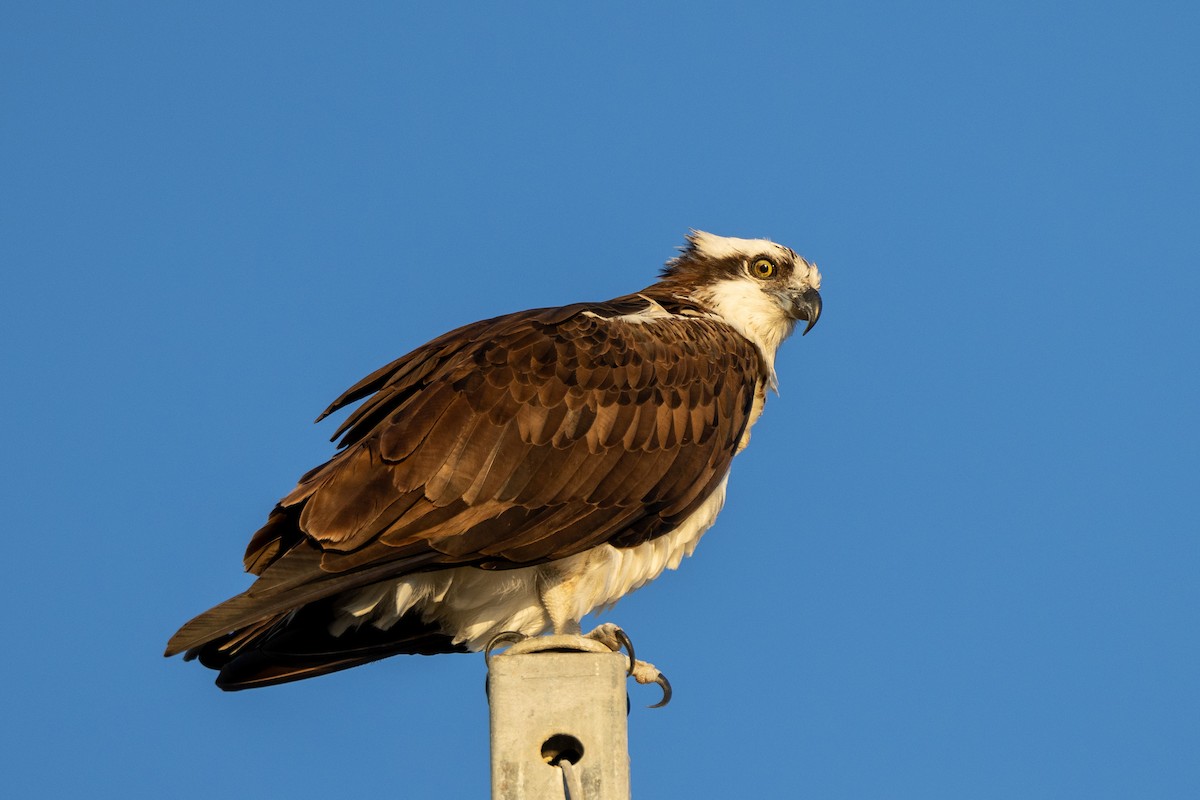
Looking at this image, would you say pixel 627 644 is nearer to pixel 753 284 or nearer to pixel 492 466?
pixel 492 466

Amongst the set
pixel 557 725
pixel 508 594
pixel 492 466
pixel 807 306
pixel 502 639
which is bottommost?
pixel 557 725

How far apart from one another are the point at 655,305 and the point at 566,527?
1.66 meters

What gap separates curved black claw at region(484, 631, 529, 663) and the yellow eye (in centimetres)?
265

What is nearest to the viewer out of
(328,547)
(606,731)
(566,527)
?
(606,731)

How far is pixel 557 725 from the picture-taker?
219 inches

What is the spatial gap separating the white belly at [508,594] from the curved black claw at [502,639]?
121mm

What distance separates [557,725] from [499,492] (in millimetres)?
1484

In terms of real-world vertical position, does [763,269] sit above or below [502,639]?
above

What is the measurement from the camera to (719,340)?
7.91 meters

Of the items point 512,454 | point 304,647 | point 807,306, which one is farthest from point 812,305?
point 304,647

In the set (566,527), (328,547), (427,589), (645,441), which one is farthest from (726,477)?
(328,547)

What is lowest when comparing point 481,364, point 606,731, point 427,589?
point 606,731

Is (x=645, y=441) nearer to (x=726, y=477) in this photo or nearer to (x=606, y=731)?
(x=726, y=477)

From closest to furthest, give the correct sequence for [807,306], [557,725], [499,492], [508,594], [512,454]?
1. [557,725]
2. [499,492]
3. [512,454]
4. [508,594]
5. [807,306]
